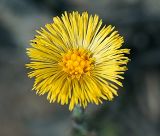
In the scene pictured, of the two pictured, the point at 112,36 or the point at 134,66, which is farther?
the point at 134,66

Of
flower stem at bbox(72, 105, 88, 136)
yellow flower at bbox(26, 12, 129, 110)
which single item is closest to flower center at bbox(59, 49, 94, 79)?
yellow flower at bbox(26, 12, 129, 110)

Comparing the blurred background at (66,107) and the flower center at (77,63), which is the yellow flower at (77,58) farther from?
the blurred background at (66,107)

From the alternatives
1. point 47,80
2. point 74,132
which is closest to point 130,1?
point 74,132

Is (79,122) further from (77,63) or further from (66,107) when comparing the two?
(66,107)

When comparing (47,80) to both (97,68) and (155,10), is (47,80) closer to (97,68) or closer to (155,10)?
(97,68)

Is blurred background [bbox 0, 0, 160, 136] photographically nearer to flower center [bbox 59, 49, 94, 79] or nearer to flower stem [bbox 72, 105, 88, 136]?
flower stem [bbox 72, 105, 88, 136]
